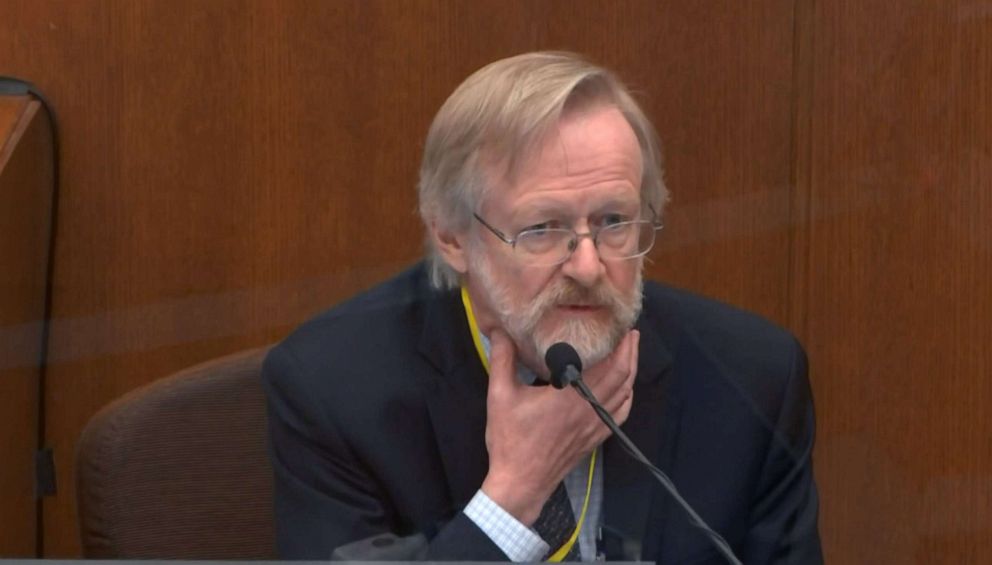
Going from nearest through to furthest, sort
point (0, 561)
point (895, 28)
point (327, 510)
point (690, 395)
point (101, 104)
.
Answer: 1. point (0, 561)
2. point (327, 510)
3. point (690, 395)
4. point (101, 104)
5. point (895, 28)

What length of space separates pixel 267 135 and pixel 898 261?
92cm

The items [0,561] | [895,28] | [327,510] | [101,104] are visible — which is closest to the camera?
[0,561]

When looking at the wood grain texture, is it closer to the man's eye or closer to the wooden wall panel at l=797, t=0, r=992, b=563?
the man's eye

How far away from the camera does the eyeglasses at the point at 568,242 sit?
5.26 feet

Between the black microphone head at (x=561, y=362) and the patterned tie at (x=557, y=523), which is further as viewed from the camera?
the patterned tie at (x=557, y=523)

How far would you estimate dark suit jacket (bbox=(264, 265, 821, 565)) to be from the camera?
64.4 inches

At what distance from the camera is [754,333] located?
181 cm

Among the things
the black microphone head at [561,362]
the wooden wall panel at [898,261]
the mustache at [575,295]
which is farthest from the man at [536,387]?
the wooden wall panel at [898,261]

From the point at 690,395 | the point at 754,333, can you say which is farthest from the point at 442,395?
the point at 754,333

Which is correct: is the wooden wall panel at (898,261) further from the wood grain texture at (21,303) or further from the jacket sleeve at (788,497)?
the wood grain texture at (21,303)

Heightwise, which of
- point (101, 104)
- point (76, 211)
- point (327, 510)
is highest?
point (101, 104)

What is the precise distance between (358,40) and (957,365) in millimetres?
978

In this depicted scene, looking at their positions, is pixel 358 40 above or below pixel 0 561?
above

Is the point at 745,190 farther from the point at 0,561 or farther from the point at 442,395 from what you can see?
the point at 0,561
